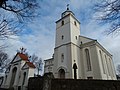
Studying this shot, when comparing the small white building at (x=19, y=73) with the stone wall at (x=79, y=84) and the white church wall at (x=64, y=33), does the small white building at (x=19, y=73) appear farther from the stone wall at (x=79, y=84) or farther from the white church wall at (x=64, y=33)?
the stone wall at (x=79, y=84)

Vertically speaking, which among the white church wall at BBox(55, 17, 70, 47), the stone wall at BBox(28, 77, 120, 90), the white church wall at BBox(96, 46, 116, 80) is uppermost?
the white church wall at BBox(55, 17, 70, 47)

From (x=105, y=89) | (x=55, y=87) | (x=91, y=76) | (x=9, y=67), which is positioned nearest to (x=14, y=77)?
(x=9, y=67)

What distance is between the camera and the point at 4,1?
5.57 metres

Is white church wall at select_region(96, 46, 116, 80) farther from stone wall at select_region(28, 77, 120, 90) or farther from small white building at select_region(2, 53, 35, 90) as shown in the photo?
small white building at select_region(2, 53, 35, 90)

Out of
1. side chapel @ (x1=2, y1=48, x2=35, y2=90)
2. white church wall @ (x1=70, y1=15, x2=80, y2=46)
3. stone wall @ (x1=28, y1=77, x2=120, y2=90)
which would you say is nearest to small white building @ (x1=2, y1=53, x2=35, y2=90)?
side chapel @ (x1=2, y1=48, x2=35, y2=90)

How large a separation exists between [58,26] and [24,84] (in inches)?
587

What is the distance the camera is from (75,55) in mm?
20688

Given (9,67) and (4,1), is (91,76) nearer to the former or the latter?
(4,1)

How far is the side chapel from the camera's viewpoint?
25062 mm

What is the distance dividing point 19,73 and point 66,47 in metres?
14.2

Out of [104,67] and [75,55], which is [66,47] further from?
[104,67]

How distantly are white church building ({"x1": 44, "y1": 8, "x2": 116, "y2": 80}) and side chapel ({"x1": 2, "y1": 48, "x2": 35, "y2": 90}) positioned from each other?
6993 mm

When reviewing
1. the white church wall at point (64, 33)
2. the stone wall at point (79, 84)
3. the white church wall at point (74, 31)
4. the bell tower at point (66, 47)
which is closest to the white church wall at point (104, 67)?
the bell tower at point (66, 47)

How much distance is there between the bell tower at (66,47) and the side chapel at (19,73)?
7441mm
